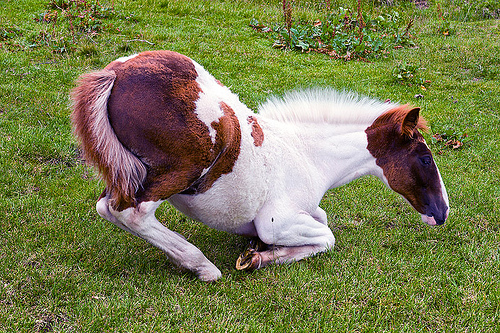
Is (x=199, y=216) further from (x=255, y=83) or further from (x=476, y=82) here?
(x=476, y=82)

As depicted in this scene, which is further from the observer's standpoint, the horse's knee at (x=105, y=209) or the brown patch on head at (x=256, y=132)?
the brown patch on head at (x=256, y=132)

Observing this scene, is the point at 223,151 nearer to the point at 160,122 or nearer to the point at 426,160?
the point at 160,122

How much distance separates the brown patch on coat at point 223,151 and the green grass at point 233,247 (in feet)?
2.32

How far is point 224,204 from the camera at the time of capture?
3127 mm

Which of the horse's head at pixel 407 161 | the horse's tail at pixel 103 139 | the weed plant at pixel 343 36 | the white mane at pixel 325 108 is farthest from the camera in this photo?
the weed plant at pixel 343 36

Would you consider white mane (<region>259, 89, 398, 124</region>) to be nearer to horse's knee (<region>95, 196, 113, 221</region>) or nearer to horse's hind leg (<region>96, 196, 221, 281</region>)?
horse's hind leg (<region>96, 196, 221, 281</region>)

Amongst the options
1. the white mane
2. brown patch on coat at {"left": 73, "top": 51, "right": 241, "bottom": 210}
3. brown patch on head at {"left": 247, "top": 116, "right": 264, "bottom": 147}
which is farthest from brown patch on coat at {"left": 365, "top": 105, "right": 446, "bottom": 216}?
brown patch on coat at {"left": 73, "top": 51, "right": 241, "bottom": 210}

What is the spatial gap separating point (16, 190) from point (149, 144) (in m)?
2.19

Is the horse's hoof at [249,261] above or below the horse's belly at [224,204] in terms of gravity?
below

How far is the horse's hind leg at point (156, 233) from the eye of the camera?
2.82 metres

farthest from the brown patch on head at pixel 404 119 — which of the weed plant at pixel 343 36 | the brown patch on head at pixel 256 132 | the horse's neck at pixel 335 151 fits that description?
the weed plant at pixel 343 36

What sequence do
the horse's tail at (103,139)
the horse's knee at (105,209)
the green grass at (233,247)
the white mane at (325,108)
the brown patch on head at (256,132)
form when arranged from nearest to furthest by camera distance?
the horse's tail at (103,139)
the green grass at (233,247)
the horse's knee at (105,209)
the brown patch on head at (256,132)
the white mane at (325,108)

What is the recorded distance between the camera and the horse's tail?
2650mm

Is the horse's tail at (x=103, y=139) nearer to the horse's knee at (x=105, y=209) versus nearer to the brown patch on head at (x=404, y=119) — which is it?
the horse's knee at (x=105, y=209)
